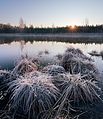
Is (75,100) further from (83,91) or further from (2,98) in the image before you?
(2,98)

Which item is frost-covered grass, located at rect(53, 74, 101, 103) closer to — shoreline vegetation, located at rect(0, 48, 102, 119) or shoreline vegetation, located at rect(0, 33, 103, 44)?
shoreline vegetation, located at rect(0, 48, 102, 119)

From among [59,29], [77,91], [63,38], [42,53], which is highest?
[59,29]

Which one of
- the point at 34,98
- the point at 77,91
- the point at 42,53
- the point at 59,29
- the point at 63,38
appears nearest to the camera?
the point at 34,98

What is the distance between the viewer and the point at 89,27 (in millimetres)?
71125

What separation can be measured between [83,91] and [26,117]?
5.46 ft

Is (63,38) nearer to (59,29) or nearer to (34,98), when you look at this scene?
(59,29)

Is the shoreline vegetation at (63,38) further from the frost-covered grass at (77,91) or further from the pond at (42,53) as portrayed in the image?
the frost-covered grass at (77,91)

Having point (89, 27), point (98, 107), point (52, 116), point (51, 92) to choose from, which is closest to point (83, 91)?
point (98, 107)

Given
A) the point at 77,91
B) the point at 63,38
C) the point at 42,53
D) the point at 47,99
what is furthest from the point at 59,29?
the point at 47,99

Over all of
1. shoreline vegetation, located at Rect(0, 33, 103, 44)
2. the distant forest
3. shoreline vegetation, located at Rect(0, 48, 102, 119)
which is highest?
the distant forest

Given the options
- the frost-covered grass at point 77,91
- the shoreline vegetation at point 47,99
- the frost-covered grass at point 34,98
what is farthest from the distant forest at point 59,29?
the frost-covered grass at point 34,98

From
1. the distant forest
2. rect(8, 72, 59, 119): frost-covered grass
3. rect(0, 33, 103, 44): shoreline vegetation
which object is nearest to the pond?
rect(8, 72, 59, 119): frost-covered grass

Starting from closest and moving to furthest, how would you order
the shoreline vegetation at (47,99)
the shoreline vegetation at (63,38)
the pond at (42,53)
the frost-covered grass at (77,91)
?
1. the shoreline vegetation at (47,99)
2. the frost-covered grass at (77,91)
3. the pond at (42,53)
4. the shoreline vegetation at (63,38)

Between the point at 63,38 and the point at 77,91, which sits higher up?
the point at 63,38
